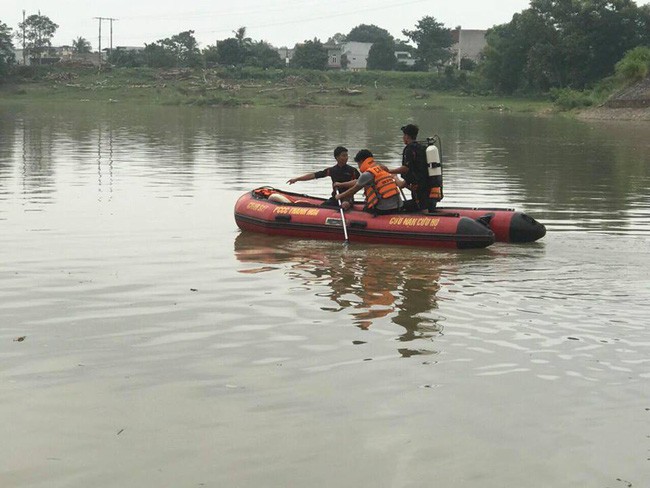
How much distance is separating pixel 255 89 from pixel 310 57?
81.4 ft

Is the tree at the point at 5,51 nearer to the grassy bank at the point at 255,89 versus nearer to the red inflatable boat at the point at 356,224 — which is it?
the grassy bank at the point at 255,89

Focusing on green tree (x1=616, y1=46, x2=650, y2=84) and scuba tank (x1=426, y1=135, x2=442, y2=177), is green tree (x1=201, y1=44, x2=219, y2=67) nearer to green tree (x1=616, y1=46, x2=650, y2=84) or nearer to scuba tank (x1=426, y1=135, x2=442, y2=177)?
green tree (x1=616, y1=46, x2=650, y2=84)

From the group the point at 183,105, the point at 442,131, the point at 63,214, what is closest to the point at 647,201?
the point at 63,214

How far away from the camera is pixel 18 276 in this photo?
1215 cm

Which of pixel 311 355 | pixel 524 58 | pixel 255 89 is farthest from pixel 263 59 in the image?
pixel 311 355

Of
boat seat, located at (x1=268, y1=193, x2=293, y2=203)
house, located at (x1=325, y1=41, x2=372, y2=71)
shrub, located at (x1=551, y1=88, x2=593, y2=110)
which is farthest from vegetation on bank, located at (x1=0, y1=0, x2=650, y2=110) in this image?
boat seat, located at (x1=268, y1=193, x2=293, y2=203)

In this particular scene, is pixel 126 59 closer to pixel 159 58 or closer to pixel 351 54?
pixel 159 58

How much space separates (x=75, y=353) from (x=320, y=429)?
2.60m

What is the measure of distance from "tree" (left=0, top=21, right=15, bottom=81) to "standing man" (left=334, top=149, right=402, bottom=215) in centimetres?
8620

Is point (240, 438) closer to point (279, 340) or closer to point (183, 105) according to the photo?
point (279, 340)

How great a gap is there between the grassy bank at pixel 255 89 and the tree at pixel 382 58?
67.9ft

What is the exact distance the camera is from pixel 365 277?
12.5m

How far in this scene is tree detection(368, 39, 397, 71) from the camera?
408 feet

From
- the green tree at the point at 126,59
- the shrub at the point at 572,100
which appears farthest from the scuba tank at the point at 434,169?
the green tree at the point at 126,59
